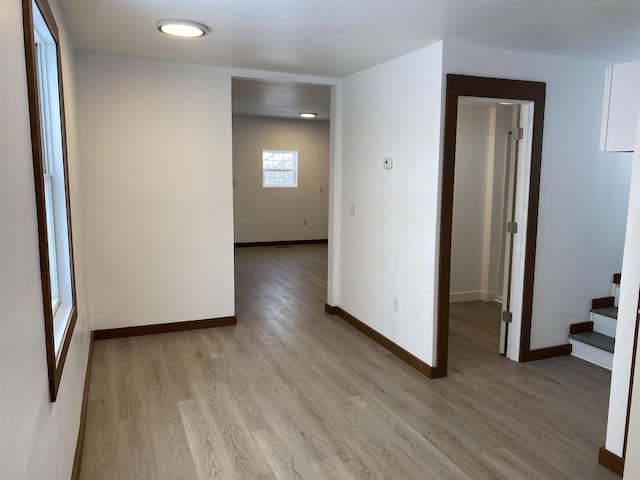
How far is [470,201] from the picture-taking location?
5.38 metres

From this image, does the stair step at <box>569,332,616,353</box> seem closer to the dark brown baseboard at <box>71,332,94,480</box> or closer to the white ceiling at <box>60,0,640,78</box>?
the white ceiling at <box>60,0,640,78</box>

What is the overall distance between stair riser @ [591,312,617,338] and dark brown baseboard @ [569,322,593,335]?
0.04 m

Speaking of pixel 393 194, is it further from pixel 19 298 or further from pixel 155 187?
pixel 19 298

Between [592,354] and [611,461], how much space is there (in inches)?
61.2

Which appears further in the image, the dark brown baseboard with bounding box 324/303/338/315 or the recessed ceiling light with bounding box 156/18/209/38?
the dark brown baseboard with bounding box 324/303/338/315

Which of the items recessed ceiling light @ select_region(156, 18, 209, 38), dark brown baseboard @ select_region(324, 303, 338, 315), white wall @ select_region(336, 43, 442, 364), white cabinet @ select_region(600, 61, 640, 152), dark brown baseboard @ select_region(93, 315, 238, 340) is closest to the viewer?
white cabinet @ select_region(600, 61, 640, 152)

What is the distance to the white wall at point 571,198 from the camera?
362 centimetres

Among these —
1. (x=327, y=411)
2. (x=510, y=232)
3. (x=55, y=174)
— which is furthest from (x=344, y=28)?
(x=327, y=411)

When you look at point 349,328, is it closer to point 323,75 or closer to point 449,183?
point 449,183

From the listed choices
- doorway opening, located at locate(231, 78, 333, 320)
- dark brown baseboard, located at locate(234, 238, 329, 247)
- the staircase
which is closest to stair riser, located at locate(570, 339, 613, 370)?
the staircase

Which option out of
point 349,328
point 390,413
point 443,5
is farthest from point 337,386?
point 443,5

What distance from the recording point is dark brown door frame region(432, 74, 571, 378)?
3283mm

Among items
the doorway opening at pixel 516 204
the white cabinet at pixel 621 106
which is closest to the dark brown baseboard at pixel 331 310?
the doorway opening at pixel 516 204

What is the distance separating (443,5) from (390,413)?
92.9 inches
